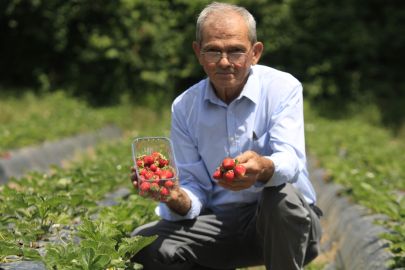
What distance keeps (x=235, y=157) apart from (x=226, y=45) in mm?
608

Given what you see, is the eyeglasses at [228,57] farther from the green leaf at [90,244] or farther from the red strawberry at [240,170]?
the green leaf at [90,244]

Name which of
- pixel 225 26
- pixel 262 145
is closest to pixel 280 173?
pixel 262 145

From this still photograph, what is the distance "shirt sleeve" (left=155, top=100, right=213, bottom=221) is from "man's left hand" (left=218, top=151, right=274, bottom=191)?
55 cm

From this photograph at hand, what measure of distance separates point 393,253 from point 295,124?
0.93 meters

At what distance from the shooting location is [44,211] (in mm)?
2297

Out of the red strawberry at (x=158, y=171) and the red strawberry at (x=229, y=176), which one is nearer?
the red strawberry at (x=229, y=176)

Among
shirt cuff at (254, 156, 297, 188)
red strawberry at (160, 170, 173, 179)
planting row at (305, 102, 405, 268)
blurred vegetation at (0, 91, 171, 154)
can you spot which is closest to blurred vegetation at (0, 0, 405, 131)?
blurred vegetation at (0, 91, 171, 154)

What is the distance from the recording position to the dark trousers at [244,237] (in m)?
2.15

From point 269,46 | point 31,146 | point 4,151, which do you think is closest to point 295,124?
point 4,151

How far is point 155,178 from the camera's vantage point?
202cm

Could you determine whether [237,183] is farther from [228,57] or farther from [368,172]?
[368,172]

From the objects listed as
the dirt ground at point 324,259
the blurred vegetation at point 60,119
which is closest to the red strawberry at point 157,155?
the dirt ground at point 324,259

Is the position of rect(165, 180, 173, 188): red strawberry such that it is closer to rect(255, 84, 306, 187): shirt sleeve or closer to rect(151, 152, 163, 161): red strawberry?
rect(151, 152, 163, 161): red strawberry

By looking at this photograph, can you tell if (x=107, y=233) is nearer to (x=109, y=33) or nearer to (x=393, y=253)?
(x=393, y=253)
